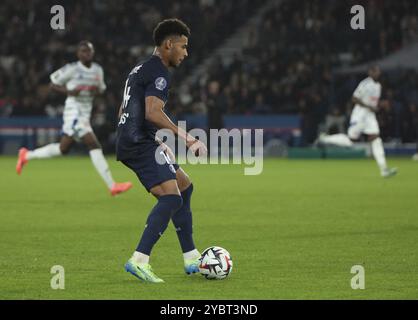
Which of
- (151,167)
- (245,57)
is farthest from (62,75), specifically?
(245,57)

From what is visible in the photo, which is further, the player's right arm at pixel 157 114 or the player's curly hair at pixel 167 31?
the player's curly hair at pixel 167 31

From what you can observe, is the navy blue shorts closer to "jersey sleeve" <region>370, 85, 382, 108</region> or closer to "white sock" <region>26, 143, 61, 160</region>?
"white sock" <region>26, 143, 61, 160</region>

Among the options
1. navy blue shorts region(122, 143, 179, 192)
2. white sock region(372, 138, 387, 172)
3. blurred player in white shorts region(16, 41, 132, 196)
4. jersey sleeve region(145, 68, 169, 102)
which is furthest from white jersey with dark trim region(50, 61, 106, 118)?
jersey sleeve region(145, 68, 169, 102)

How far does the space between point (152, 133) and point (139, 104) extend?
11.0 inches

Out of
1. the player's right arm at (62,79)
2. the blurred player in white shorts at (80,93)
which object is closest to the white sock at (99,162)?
the blurred player in white shorts at (80,93)

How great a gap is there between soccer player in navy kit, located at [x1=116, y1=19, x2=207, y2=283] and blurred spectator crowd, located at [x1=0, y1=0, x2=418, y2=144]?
2185 cm

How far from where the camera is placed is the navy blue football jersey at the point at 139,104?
8.94 m

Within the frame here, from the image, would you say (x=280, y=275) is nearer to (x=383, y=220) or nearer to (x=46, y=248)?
(x=46, y=248)

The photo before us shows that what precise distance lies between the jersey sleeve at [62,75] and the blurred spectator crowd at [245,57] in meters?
12.8

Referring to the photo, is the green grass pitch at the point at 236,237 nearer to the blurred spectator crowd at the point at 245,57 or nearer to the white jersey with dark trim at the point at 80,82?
the white jersey with dark trim at the point at 80,82

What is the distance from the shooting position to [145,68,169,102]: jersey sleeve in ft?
29.2

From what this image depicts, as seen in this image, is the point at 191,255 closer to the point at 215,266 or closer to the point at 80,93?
the point at 215,266

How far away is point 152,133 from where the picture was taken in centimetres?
920

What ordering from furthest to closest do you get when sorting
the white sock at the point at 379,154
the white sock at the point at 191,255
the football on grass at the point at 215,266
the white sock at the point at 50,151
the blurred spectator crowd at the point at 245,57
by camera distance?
the blurred spectator crowd at the point at 245,57
the white sock at the point at 379,154
the white sock at the point at 50,151
the white sock at the point at 191,255
the football on grass at the point at 215,266
